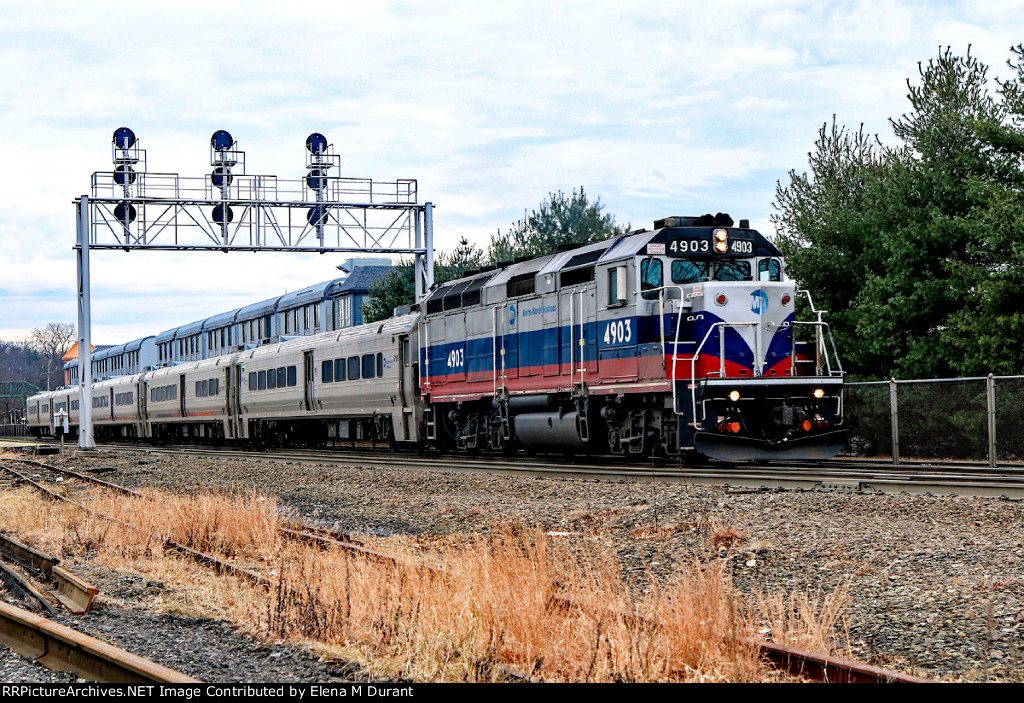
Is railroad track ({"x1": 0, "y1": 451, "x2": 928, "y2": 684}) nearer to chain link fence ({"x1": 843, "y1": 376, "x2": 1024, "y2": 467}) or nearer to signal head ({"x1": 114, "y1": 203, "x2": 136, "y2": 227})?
chain link fence ({"x1": 843, "y1": 376, "x2": 1024, "y2": 467})

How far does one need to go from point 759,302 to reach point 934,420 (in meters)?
5.21

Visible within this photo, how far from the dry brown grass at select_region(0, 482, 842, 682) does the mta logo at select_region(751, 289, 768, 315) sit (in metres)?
8.27

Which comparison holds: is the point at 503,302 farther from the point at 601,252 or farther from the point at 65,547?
the point at 65,547

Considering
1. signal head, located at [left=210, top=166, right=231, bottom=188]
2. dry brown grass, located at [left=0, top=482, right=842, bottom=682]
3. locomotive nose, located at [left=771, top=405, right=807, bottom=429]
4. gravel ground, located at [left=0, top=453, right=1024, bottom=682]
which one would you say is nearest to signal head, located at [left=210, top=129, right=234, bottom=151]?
signal head, located at [left=210, top=166, right=231, bottom=188]

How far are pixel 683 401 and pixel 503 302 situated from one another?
612cm

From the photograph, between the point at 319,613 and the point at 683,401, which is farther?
the point at 683,401

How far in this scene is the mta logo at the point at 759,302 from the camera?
17312mm

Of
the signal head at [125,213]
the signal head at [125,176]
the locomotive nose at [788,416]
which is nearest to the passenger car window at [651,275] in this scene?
the locomotive nose at [788,416]

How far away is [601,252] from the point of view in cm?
1891

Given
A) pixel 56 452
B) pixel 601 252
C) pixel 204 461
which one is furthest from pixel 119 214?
pixel 601 252

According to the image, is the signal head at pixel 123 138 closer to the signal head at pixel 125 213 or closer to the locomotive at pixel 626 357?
the signal head at pixel 125 213

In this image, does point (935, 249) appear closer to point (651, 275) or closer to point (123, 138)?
point (651, 275)

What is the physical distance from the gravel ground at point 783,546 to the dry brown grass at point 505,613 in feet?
1.15

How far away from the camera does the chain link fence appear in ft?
61.8
